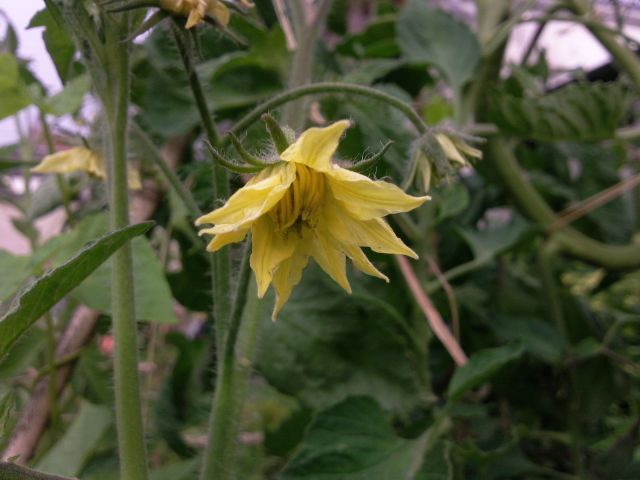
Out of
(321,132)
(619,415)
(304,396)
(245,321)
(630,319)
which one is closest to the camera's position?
(321,132)

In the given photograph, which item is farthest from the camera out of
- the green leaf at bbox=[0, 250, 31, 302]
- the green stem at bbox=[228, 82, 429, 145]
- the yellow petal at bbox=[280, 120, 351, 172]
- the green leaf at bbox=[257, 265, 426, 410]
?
the green leaf at bbox=[257, 265, 426, 410]

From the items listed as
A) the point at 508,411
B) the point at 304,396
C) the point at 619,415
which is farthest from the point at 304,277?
the point at 619,415

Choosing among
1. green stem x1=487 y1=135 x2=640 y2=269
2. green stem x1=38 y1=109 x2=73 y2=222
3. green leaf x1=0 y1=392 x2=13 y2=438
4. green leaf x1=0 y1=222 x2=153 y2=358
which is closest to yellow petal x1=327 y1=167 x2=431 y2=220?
green leaf x1=0 y1=222 x2=153 y2=358

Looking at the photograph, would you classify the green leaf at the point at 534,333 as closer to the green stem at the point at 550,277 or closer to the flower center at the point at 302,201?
the green stem at the point at 550,277

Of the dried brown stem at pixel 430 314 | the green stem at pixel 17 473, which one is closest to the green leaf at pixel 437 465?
the dried brown stem at pixel 430 314

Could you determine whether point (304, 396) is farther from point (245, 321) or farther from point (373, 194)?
point (373, 194)

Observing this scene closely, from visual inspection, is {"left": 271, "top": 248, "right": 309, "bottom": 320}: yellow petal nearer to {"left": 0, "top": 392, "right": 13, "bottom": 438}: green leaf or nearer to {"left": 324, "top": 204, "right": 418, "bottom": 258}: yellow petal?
{"left": 324, "top": 204, "right": 418, "bottom": 258}: yellow petal
